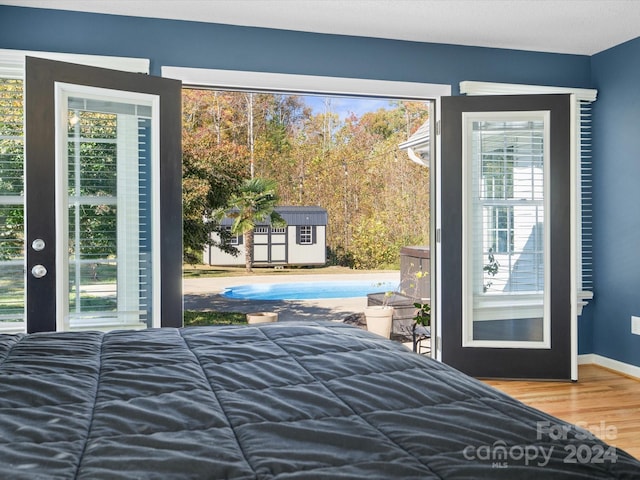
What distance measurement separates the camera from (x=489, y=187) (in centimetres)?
468

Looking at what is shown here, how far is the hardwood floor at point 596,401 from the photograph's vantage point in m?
3.41

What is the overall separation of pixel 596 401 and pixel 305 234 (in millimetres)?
7455

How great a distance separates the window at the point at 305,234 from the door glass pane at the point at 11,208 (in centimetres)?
725

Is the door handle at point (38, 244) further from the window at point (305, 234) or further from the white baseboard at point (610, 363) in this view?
the window at point (305, 234)

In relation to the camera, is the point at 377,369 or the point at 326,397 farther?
the point at 377,369

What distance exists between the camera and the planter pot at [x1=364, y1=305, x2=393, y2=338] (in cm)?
735

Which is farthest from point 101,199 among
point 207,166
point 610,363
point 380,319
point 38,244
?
point 207,166

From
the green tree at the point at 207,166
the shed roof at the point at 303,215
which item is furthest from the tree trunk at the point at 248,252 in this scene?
the green tree at the point at 207,166

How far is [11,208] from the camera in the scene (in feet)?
12.8

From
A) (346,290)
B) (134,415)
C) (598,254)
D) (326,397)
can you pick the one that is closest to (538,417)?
(326,397)

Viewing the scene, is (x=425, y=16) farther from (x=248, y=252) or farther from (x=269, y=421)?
(x=248, y=252)

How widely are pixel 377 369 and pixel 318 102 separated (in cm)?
945

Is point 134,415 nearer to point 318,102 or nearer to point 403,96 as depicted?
point 403,96

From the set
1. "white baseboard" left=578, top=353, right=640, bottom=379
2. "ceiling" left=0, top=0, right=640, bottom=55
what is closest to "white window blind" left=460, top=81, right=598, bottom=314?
"white baseboard" left=578, top=353, right=640, bottom=379
